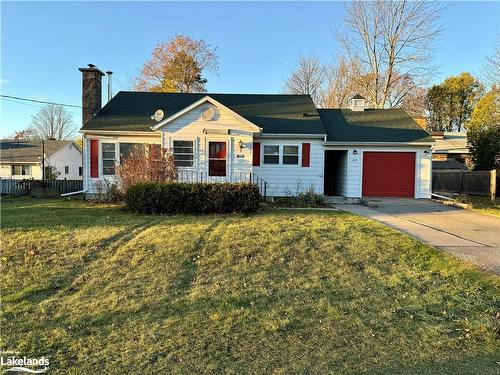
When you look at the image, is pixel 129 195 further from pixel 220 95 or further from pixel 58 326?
pixel 220 95

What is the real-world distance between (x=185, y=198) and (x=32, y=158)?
3645 centimetres

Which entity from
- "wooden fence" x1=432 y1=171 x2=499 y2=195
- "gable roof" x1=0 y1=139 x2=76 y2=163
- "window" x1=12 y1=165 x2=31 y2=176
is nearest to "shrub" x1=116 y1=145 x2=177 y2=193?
"wooden fence" x1=432 y1=171 x2=499 y2=195

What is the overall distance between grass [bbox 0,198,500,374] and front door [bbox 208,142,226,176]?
722 cm

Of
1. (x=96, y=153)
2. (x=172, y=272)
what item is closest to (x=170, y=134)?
(x=96, y=153)

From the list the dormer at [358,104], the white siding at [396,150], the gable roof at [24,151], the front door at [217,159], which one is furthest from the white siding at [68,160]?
the white siding at [396,150]

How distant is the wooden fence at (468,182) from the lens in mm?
17925

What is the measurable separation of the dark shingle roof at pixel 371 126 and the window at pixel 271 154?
2.49 meters

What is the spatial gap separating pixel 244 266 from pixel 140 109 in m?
13.8

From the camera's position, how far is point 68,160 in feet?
147

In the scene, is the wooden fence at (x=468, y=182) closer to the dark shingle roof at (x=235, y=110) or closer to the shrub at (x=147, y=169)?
the dark shingle roof at (x=235, y=110)

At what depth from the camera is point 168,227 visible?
8.54 metres

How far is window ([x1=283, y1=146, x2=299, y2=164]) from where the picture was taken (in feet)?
52.6

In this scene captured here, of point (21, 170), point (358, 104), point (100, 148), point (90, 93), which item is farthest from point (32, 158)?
point (358, 104)

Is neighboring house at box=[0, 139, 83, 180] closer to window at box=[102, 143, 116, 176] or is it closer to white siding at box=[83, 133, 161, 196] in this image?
white siding at box=[83, 133, 161, 196]
